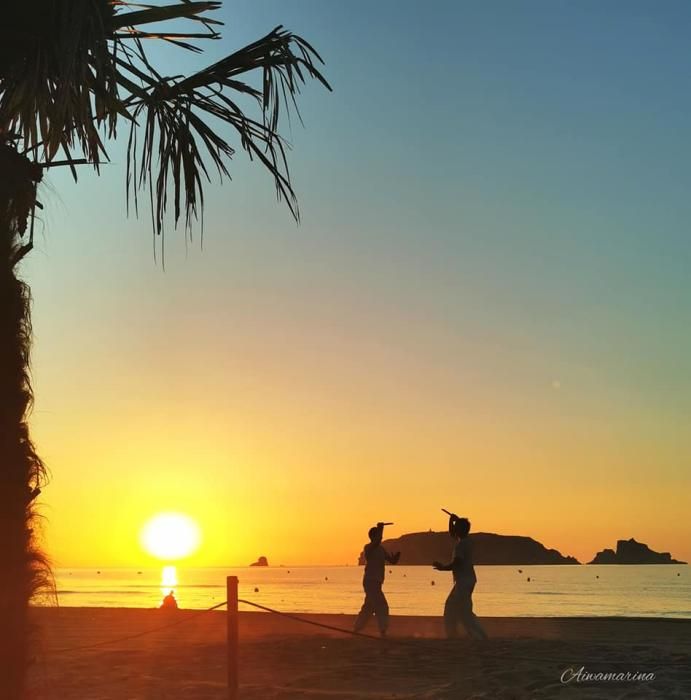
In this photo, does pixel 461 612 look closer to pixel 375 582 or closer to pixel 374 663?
pixel 375 582

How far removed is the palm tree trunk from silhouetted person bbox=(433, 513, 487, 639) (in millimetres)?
10073

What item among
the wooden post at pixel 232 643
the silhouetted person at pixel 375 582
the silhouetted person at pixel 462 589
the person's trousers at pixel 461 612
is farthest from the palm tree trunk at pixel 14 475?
the silhouetted person at pixel 375 582

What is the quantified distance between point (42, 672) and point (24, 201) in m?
2.53

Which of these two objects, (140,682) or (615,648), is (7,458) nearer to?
(140,682)

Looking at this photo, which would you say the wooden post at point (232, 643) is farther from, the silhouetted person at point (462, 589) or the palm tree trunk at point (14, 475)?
the silhouetted person at point (462, 589)

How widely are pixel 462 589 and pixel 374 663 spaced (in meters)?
3.06

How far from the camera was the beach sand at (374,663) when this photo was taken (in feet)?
30.4

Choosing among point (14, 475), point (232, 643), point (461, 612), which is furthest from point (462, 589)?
point (14, 475)

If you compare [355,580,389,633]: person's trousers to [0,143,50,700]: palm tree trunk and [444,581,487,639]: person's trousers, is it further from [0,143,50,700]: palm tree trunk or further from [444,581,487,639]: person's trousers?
[0,143,50,700]: palm tree trunk

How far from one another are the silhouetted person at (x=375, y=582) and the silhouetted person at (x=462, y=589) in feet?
3.65

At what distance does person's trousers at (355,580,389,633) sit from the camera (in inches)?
583

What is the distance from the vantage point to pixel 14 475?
4473 millimetres

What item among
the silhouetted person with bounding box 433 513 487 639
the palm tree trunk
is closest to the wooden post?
the palm tree trunk

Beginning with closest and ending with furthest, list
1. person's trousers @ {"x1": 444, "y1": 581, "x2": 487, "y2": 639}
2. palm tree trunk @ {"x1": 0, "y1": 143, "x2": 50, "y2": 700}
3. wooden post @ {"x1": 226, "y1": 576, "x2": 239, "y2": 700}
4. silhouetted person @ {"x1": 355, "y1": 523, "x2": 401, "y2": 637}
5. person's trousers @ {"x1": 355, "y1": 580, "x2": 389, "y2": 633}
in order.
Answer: palm tree trunk @ {"x1": 0, "y1": 143, "x2": 50, "y2": 700}, wooden post @ {"x1": 226, "y1": 576, "x2": 239, "y2": 700}, person's trousers @ {"x1": 444, "y1": 581, "x2": 487, "y2": 639}, person's trousers @ {"x1": 355, "y1": 580, "x2": 389, "y2": 633}, silhouetted person @ {"x1": 355, "y1": 523, "x2": 401, "y2": 637}
